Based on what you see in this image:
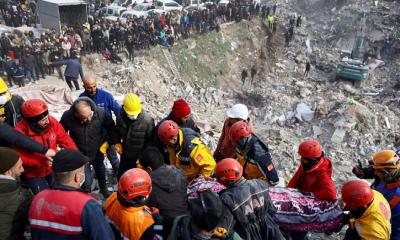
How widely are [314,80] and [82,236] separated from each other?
18829 mm

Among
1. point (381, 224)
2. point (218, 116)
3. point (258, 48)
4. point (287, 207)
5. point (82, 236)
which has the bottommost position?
point (218, 116)

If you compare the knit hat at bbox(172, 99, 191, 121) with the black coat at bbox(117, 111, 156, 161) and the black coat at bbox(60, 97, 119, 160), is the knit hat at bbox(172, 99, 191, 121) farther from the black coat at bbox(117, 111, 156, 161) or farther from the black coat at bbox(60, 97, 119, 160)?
the black coat at bbox(60, 97, 119, 160)

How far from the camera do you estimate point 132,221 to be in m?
2.76

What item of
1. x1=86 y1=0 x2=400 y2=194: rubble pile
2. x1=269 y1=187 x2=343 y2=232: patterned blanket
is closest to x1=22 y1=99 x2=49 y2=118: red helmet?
x1=269 y1=187 x2=343 y2=232: patterned blanket

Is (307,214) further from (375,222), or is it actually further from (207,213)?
(207,213)

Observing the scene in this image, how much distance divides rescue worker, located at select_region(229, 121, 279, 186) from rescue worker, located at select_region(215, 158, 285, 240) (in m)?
0.79

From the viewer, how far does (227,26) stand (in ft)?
71.3

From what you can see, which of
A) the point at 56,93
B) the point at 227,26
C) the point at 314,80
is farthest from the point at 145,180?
the point at 227,26

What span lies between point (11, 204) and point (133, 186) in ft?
3.06

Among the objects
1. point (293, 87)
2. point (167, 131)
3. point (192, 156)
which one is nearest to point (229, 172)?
point (192, 156)

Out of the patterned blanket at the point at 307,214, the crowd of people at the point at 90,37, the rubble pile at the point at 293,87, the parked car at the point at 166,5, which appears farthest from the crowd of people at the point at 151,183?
the parked car at the point at 166,5

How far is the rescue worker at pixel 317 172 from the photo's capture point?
12.7 feet

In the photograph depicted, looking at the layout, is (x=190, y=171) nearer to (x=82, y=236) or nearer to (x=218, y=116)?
(x=82, y=236)

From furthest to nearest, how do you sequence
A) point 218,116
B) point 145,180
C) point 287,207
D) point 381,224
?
1. point 218,116
2. point 287,207
3. point 381,224
4. point 145,180
